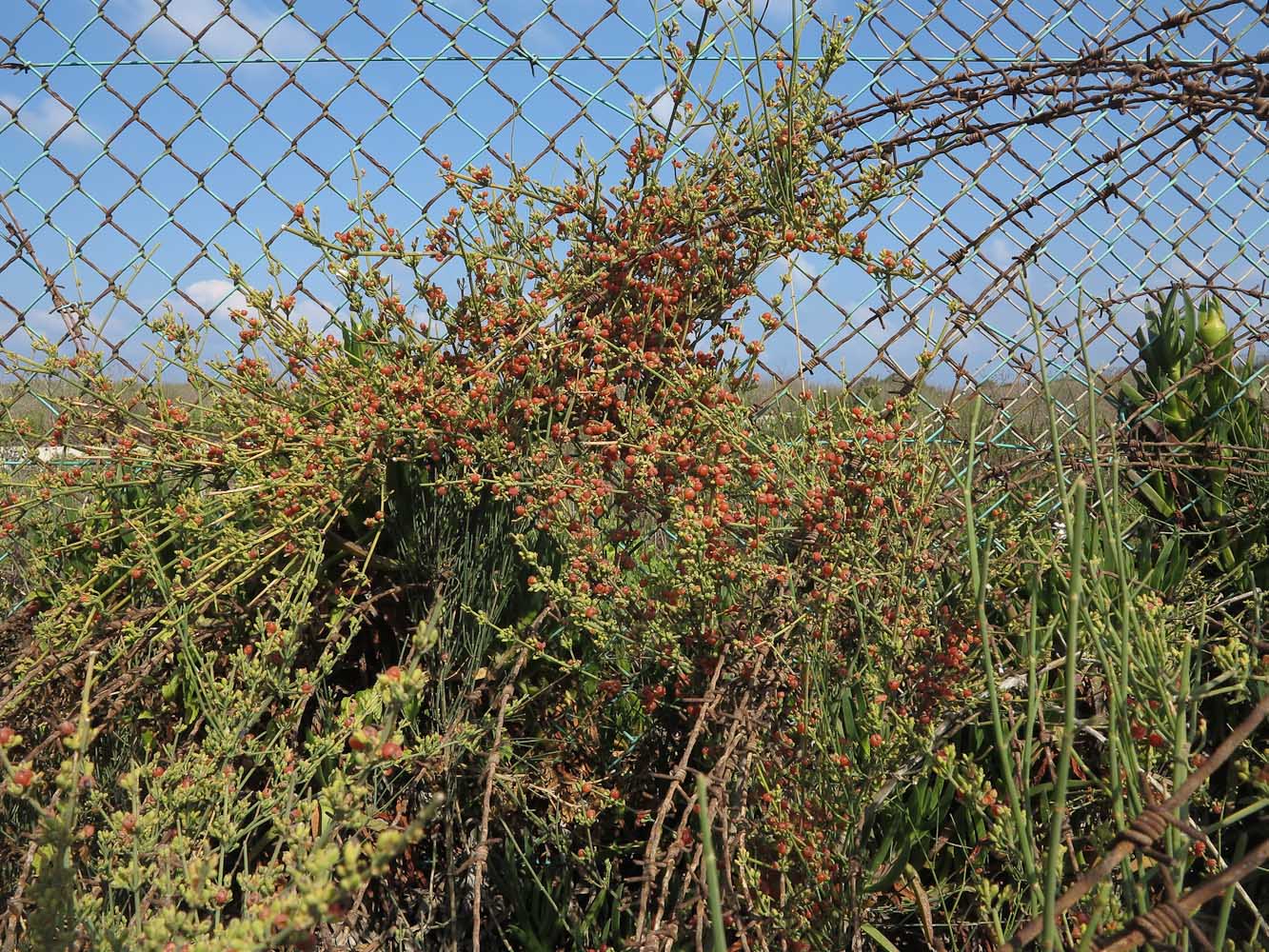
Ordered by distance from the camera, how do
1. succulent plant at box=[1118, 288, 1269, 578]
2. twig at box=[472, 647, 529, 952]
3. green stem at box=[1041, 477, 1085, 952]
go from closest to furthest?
green stem at box=[1041, 477, 1085, 952] < twig at box=[472, 647, 529, 952] < succulent plant at box=[1118, 288, 1269, 578]

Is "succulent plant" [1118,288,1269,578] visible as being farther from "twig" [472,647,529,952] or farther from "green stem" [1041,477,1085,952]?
"green stem" [1041,477,1085,952]

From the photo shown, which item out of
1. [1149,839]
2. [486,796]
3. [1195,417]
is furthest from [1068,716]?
[1195,417]

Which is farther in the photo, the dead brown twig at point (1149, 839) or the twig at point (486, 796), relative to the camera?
the twig at point (486, 796)

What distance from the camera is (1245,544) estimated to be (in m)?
2.66

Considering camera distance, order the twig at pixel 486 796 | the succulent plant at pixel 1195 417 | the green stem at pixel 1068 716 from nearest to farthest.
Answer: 1. the green stem at pixel 1068 716
2. the twig at pixel 486 796
3. the succulent plant at pixel 1195 417

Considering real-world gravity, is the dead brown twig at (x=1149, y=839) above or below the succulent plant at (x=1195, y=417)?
below

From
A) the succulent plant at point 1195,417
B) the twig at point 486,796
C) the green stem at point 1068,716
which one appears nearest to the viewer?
the green stem at point 1068,716

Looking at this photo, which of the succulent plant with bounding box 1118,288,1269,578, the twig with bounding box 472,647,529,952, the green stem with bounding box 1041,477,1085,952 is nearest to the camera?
the green stem with bounding box 1041,477,1085,952

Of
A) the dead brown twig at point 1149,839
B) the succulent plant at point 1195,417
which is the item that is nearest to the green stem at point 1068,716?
the dead brown twig at point 1149,839

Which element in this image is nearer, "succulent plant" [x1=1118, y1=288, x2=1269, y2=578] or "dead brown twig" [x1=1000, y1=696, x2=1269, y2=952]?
"dead brown twig" [x1=1000, y1=696, x2=1269, y2=952]

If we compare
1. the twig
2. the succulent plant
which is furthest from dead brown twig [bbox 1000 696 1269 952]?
the succulent plant

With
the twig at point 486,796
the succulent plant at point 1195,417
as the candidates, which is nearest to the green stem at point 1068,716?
the twig at point 486,796

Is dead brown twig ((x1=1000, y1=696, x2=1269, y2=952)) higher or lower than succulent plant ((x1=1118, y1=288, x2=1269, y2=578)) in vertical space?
lower

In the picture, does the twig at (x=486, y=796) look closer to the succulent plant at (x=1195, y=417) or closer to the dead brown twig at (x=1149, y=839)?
the dead brown twig at (x=1149, y=839)
